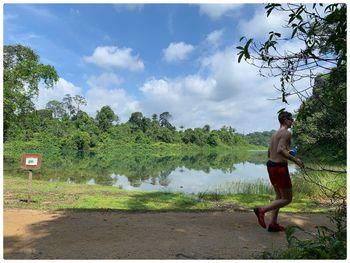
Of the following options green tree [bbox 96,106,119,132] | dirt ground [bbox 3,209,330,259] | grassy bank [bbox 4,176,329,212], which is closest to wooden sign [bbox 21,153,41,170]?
grassy bank [bbox 4,176,329,212]

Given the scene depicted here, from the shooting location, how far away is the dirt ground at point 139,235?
371 cm

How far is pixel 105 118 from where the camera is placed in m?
64.2

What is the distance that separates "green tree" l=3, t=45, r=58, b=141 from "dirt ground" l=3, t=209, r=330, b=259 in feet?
49.7

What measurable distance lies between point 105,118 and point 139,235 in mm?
60956

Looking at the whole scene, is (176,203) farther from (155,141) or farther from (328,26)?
(155,141)

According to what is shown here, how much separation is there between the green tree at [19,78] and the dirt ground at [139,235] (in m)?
15.2

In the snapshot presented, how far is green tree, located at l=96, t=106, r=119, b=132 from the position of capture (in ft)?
210

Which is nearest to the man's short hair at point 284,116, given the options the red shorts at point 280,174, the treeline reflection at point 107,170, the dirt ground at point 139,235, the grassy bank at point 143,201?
the red shorts at point 280,174

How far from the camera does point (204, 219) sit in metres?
5.37

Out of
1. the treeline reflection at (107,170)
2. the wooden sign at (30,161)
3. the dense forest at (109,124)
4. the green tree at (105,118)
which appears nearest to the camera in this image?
the dense forest at (109,124)

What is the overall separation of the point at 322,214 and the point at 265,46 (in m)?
3.91

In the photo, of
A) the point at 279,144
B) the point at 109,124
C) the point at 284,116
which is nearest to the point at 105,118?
the point at 109,124

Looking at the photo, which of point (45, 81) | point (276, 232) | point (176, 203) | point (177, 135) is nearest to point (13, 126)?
point (45, 81)

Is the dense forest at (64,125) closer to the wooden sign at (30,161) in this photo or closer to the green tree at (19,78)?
the green tree at (19,78)
